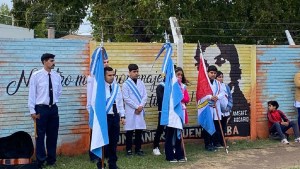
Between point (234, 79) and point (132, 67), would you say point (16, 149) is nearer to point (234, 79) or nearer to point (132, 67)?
point (132, 67)

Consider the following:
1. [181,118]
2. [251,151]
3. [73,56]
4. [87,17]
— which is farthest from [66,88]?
[87,17]

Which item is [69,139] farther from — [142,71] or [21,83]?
[142,71]

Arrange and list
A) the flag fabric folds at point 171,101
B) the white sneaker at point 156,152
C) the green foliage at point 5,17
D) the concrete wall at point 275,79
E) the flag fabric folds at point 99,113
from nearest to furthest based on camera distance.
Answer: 1. the flag fabric folds at point 99,113
2. the flag fabric folds at point 171,101
3. the white sneaker at point 156,152
4. the concrete wall at point 275,79
5. the green foliage at point 5,17

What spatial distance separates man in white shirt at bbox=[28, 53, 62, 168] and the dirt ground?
7.26 ft

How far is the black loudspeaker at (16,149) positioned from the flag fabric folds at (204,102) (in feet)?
11.8

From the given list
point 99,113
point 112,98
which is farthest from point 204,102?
point 99,113

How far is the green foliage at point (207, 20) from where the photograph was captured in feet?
51.8

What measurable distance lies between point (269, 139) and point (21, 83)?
583cm

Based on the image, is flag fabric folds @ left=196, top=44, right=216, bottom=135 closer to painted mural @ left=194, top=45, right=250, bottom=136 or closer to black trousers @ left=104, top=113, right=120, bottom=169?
painted mural @ left=194, top=45, right=250, bottom=136

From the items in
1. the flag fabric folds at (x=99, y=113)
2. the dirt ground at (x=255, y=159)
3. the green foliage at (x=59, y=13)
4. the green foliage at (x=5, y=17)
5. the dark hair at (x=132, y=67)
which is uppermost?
the green foliage at (x=5, y=17)

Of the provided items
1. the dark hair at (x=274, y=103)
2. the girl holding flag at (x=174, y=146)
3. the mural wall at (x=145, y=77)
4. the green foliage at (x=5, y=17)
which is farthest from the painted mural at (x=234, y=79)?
the green foliage at (x=5, y=17)

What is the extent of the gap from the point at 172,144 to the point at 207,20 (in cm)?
820

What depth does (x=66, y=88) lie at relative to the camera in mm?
9117

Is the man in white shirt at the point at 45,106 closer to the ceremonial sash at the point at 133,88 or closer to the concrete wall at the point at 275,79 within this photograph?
the ceremonial sash at the point at 133,88
